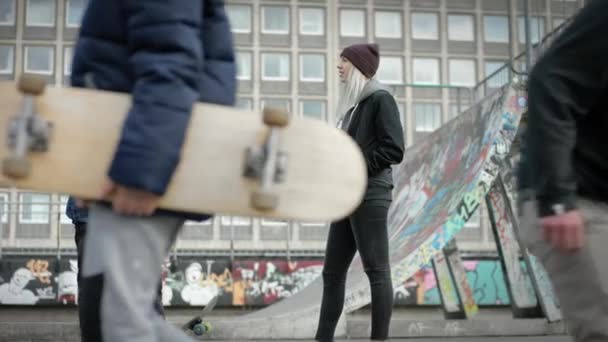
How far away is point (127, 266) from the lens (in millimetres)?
2145

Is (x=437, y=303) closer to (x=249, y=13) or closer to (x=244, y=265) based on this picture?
(x=244, y=265)

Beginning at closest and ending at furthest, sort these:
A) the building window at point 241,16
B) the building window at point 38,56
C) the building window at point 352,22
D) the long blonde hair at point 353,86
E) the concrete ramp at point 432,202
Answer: the long blonde hair at point 353,86 < the concrete ramp at point 432,202 < the building window at point 38,56 < the building window at point 241,16 < the building window at point 352,22

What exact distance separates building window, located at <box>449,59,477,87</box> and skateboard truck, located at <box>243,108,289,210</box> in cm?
5782

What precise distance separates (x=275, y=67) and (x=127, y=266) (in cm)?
5380

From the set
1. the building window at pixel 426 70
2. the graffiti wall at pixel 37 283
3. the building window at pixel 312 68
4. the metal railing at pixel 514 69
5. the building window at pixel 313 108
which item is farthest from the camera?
the building window at pixel 426 70

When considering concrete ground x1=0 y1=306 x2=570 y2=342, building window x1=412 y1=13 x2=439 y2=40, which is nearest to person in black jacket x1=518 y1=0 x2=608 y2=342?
concrete ground x1=0 y1=306 x2=570 y2=342

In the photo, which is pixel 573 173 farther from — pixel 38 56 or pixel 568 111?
pixel 38 56

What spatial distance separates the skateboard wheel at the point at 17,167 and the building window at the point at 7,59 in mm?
54868

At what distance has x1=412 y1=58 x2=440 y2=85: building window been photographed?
5850 cm

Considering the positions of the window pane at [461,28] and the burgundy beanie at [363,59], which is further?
the window pane at [461,28]

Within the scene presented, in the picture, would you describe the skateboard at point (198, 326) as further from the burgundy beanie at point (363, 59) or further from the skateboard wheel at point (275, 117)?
the skateboard wheel at point (275, 117)

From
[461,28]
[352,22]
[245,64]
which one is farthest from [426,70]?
[245,64]

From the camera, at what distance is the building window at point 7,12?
55.3 metres

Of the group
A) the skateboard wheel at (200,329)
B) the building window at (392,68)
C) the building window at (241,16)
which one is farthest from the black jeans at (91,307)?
the building window at (392,68)
